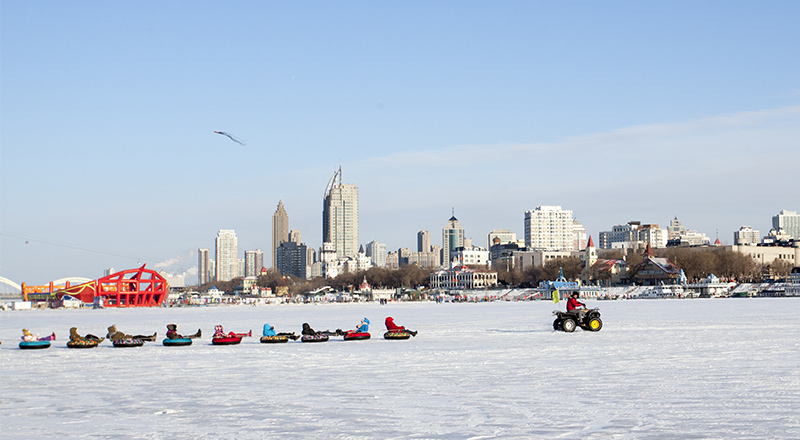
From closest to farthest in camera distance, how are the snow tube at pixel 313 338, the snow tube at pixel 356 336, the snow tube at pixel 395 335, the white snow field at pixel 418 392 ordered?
the white snow field at pixel 418 392
the snow tube at pixel 313 338
the snow tube at pixel 395 335
the snow tube at pixel 356 336

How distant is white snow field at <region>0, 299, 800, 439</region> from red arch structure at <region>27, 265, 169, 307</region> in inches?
4493

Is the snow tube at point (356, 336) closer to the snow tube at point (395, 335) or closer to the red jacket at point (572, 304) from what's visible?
the snow tube at point (395, 335)

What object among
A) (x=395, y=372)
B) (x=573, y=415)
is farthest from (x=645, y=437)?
(x=395, y=372)

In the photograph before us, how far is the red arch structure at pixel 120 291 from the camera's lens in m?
137

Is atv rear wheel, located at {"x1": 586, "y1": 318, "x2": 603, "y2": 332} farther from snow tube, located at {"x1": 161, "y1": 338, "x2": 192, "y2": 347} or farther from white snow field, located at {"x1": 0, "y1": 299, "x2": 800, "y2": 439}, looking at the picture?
snow tube, located at {"x1": 161, "y1": 338, "x2": 192, "y2": 347}

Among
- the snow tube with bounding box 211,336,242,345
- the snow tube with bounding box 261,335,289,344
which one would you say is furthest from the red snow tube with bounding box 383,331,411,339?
the snow tube with bounding box 211,336,242,345

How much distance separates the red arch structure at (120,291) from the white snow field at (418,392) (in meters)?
114

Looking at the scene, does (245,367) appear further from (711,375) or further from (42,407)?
(711,375)

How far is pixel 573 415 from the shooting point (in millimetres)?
13609

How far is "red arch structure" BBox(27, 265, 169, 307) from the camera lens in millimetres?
137125

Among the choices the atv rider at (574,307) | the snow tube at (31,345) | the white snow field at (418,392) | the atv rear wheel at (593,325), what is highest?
the atv rider at (574,307)

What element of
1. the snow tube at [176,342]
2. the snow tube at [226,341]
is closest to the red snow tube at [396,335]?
the snow tube at [226,341]

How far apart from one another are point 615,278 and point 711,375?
16716 centimetres

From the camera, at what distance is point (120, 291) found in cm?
13625
